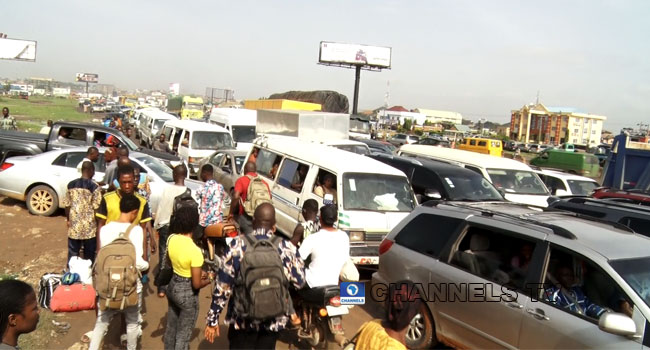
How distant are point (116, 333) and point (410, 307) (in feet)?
12.8

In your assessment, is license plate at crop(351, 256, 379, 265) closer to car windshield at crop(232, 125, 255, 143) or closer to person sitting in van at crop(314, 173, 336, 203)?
person sitting in van at crop(314, 173, 336, 203)

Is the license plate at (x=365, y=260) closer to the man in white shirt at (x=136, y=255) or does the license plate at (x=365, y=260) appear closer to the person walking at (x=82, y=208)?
the man in white shirt at (x=136, y=255)

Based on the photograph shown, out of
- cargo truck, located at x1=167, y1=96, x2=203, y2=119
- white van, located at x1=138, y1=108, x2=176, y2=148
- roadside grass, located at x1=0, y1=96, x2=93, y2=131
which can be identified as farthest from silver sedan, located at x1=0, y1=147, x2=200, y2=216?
cargo truck, located at x1=167, y1=96, x2=203, y2=119

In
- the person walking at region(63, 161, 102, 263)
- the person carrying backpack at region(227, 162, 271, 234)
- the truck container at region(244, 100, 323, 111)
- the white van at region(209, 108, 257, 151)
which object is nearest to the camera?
the person walking at region(63, 161, 102, 263)

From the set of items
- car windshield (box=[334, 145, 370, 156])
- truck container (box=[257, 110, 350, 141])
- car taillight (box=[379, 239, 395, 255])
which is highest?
truck container (box=[257, 110, 350, 141])

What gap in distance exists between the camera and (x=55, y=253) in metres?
7.98

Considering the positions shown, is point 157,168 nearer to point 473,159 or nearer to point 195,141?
point 195,141

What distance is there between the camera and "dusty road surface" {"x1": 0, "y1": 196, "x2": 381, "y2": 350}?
16.8 ft

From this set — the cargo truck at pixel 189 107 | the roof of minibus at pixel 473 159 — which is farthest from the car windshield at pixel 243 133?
the cargo truck at pixel 189 107

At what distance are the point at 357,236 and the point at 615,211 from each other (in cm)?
355

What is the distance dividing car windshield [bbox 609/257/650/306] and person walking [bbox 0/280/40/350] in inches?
154

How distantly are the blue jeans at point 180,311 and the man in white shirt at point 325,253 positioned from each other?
105cm

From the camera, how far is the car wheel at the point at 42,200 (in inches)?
386

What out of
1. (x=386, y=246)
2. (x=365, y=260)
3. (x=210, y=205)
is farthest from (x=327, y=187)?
(x=386, y=246)
